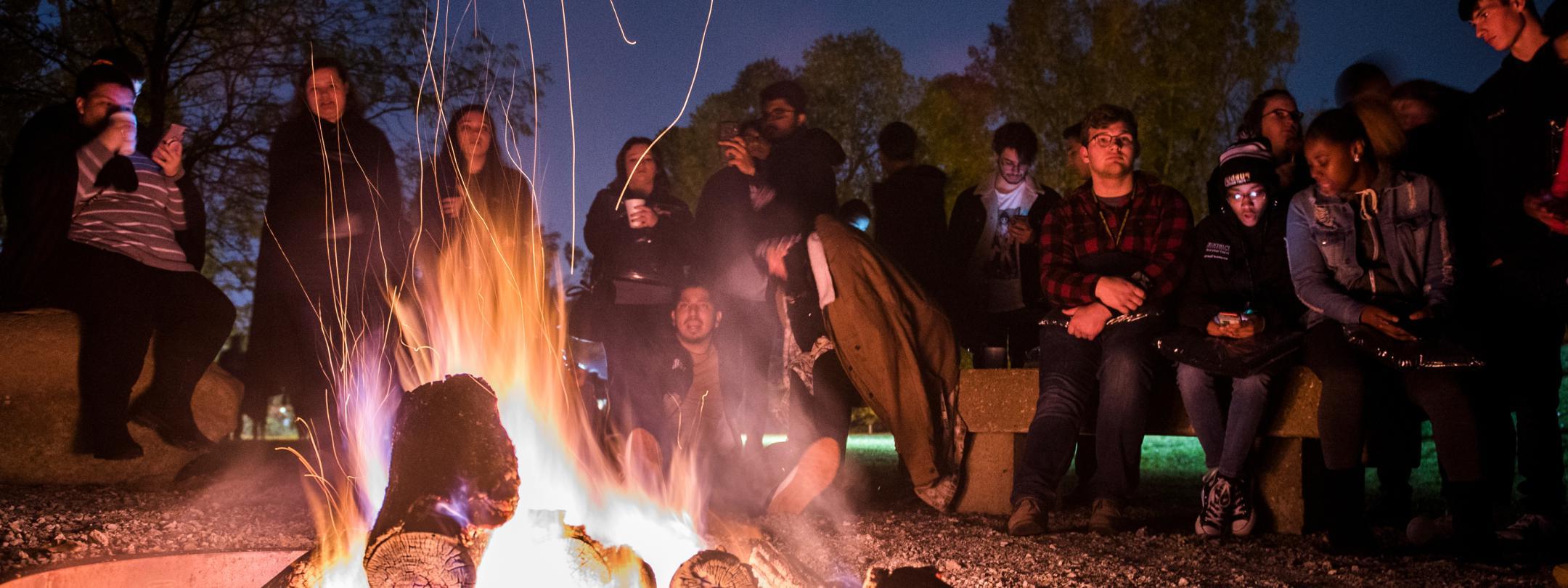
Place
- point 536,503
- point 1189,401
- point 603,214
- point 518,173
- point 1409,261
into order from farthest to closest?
point 603,214 < point 518,173 < point 1189,401 < point 1409,261 < point 536,503

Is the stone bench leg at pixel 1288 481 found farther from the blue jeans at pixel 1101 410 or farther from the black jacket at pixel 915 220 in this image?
the black jacket at pixel 915 220

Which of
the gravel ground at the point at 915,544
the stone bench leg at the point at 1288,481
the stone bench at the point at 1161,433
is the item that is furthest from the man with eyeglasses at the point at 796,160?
the stone bench leg at the point at 1288,481

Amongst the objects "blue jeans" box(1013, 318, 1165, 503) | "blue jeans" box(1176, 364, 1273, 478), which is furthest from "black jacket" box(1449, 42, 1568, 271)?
"blue jeans" box(1013, 318, 1165, 503)

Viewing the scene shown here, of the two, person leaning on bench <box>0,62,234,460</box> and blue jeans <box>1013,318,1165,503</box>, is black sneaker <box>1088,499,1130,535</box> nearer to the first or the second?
blue jeans <box>1013,318,1165,503</box>

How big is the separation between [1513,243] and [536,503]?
434 cm

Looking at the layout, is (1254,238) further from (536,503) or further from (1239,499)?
(536,503)

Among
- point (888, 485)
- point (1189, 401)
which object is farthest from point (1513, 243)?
point (888, 485)

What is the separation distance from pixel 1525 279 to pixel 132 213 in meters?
7.08

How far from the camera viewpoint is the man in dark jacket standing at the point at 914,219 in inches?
281

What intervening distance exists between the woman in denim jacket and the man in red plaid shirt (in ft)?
2.11

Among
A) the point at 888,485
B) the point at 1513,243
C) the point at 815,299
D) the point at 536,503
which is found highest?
the point at 1513,243

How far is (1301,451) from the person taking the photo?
5441 millimetres

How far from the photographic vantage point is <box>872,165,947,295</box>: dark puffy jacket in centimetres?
715

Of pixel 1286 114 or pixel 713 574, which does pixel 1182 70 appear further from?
pixel 713 574
